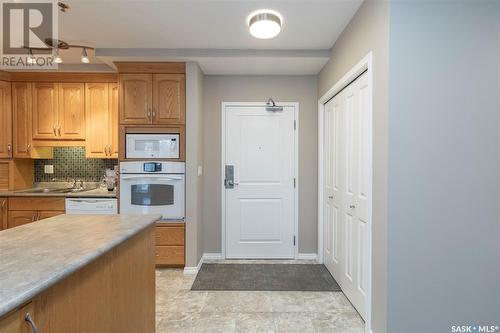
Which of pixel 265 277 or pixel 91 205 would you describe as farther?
pixel 91 205

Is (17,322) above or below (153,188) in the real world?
below

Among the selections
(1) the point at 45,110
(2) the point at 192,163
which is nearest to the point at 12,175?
(1) the point at 45,110

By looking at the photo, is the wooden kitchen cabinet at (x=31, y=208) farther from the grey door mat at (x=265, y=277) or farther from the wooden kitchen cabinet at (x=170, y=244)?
the grey door mat at (x=265, y=277)

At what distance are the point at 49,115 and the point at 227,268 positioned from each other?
3.05 metres

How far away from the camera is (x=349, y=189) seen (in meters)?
2.64

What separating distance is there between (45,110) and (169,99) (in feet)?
5.78

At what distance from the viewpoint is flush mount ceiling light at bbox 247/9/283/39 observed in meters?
2.32

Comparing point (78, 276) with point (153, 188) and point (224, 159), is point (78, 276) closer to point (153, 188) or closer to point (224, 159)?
point (153, 188)

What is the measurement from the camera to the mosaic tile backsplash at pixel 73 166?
3990mm

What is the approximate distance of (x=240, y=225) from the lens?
3.81 meters

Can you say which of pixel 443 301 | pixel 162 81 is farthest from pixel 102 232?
pixel 162 81

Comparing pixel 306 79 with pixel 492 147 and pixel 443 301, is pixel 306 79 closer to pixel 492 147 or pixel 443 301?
pixel 492 147

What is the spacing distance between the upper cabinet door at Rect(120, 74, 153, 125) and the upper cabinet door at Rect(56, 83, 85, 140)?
777 millimetres

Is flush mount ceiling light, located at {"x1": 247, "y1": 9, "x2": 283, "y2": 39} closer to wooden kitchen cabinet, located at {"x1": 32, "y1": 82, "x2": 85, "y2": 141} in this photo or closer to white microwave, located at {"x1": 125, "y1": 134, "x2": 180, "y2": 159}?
white microwave, located at {"x1": 125, "y1": 134, "x2": 180, "y2": 159}
